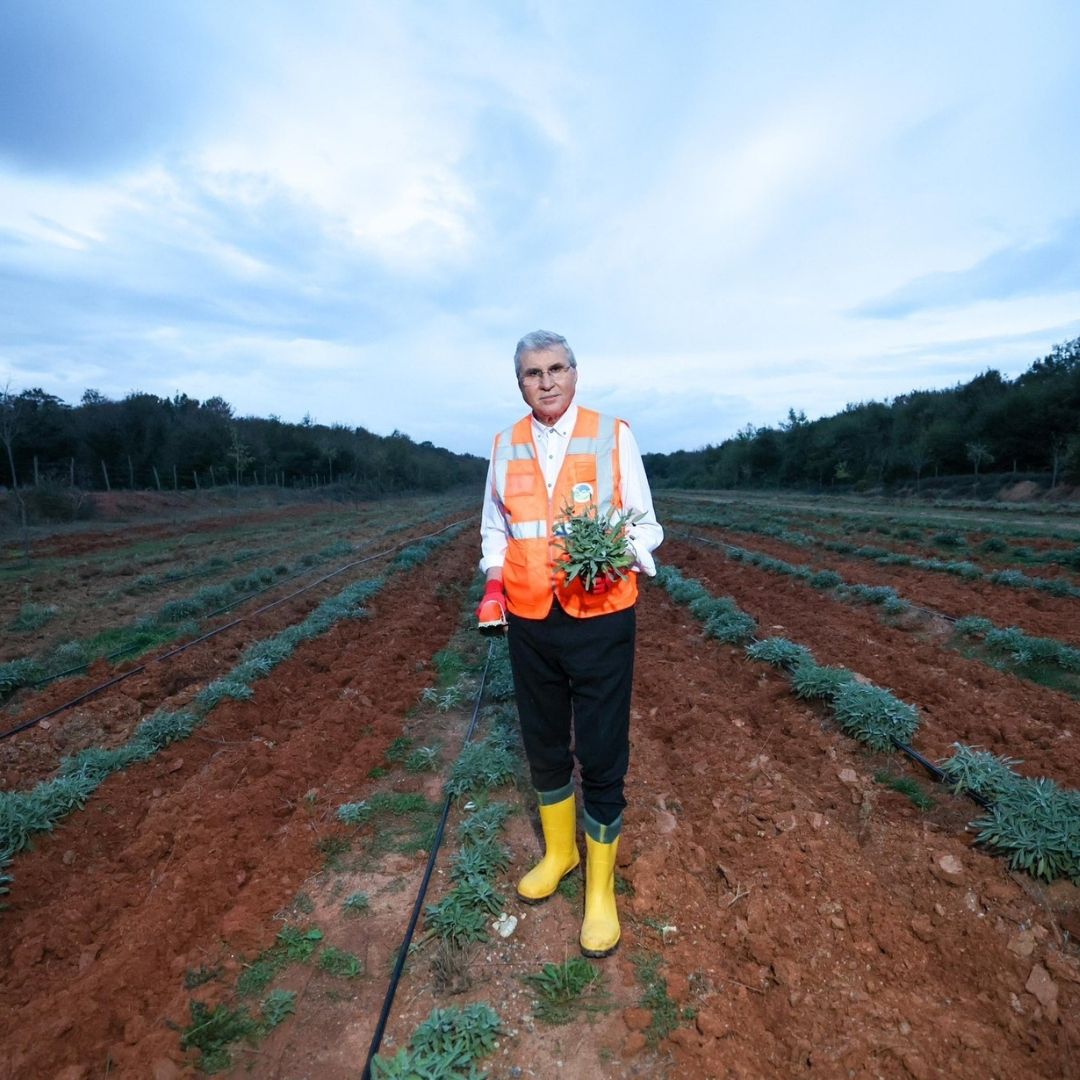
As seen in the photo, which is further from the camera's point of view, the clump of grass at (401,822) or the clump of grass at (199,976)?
the clump of grass at (401,822)

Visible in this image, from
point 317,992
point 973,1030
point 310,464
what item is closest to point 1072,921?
point 973,1030

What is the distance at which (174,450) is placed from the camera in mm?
44281

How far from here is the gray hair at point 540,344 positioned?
2.71 meters

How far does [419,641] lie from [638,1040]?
596 cm

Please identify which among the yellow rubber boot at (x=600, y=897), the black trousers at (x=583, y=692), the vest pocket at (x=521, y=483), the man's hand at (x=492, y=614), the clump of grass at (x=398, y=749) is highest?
the vest pocket at (x=521, y=483)

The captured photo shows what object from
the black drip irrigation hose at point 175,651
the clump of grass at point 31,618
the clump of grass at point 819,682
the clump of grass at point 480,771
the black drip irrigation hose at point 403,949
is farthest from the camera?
the clump of grass at point 31,618

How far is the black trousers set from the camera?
267 centimetres

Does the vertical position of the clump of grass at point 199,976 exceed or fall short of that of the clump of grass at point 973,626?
it falls short

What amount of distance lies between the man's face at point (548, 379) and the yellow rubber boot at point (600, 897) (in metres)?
1.93

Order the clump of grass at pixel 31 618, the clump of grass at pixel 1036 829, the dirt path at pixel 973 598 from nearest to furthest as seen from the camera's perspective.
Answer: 1. the clump of grass at pixel 1036 829
2. the dirt path at pixel 973 598
3. the clump of grass at pixel 31 618

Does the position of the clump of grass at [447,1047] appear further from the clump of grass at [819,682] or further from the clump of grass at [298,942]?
the clump of grass at [819,682]

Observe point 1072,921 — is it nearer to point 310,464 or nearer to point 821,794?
point 821,794

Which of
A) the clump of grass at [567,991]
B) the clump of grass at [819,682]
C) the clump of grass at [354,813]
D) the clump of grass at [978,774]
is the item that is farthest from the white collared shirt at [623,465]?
the clump of grass at [819,682]

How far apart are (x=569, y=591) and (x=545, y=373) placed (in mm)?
912
